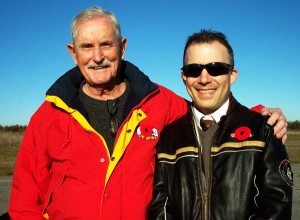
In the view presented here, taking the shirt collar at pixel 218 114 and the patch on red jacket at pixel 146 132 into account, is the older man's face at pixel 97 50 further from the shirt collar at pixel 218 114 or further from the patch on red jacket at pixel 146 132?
the shirt collar at pixel 218 114

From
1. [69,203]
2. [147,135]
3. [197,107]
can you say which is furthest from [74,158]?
[197,107]

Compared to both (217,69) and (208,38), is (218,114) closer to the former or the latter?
(217,69)

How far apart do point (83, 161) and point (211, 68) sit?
1271 mm

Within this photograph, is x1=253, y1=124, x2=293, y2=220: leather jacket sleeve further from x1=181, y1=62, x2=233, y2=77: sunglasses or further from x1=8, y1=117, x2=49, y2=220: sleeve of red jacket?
x1=8, y1=117, x2=49, y2=220: sleeve of red jacket

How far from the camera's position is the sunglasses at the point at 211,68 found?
2.96 meters

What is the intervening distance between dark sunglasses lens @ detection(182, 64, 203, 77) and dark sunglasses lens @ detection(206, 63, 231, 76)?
0.07m

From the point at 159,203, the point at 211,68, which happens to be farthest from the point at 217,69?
the point at 159,203

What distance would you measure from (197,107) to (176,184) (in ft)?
2.12

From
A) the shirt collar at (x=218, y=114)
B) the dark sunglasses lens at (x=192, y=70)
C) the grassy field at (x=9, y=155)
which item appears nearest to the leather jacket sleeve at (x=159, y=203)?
the shirt collar at (x=218, y=114)

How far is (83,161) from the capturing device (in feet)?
10.3

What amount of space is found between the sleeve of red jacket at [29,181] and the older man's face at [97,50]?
717mm

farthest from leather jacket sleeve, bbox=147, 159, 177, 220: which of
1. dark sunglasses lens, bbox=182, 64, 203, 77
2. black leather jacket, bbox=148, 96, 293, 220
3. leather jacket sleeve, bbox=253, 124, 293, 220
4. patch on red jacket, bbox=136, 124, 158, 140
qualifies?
dark sunglasses lens, bbox=182, 64, 203, 77

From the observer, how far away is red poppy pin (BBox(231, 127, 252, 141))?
108 inches

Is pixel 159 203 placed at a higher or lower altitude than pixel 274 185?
lower
